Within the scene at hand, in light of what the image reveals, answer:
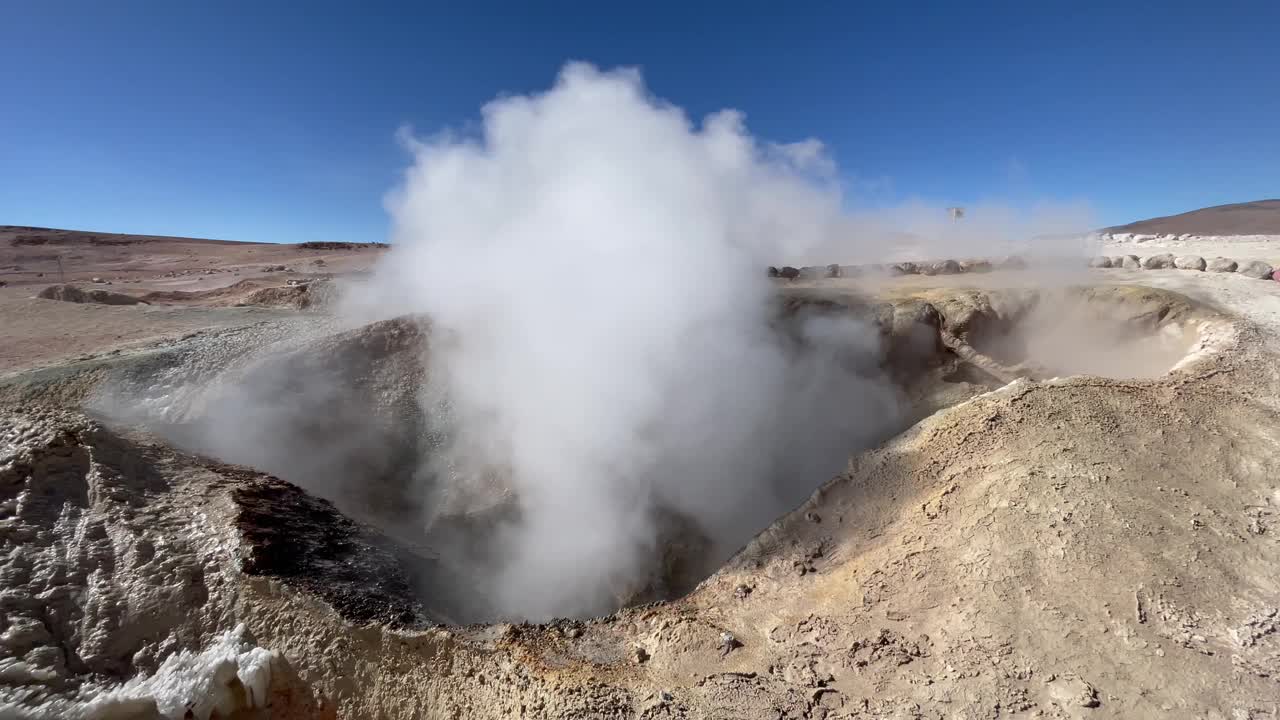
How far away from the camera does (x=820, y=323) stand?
247 inches

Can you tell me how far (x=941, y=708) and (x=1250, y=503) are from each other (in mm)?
2387

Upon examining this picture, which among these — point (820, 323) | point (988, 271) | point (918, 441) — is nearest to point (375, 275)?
point (820, 323)

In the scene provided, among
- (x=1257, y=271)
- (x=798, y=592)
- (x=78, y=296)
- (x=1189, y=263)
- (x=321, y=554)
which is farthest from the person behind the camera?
(x=78, y=296)

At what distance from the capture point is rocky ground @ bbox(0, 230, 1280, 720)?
2311mm

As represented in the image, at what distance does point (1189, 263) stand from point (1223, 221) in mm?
17811

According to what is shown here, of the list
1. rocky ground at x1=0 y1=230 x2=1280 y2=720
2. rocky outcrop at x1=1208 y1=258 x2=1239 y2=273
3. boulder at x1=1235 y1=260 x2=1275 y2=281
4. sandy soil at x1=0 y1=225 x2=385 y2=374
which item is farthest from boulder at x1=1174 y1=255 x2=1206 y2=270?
sandy soil at x1=0 y1=225 x2=385 y2=374

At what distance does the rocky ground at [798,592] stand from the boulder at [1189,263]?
186 inches

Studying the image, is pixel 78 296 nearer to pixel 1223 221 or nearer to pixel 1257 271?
pixel 1257 271

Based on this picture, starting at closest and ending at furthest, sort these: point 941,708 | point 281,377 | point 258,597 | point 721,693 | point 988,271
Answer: point 941,708, point 721,693, point 258,597, point 281,377, point 988,271

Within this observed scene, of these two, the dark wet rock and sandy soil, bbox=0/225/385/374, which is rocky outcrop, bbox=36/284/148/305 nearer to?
sandy soil, bbox=0/225/385/374

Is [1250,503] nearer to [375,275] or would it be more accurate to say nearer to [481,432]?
[481,432]

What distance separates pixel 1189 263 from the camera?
8203 millimetres

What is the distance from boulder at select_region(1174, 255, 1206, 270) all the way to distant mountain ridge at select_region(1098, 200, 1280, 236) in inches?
474

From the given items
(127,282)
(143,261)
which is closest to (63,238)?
(143,261)
